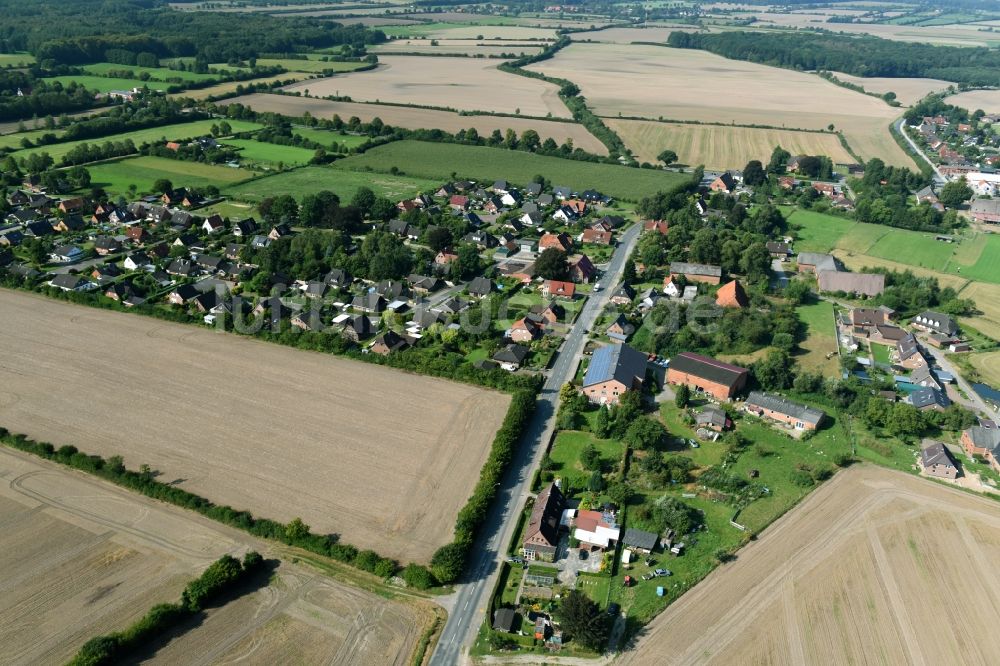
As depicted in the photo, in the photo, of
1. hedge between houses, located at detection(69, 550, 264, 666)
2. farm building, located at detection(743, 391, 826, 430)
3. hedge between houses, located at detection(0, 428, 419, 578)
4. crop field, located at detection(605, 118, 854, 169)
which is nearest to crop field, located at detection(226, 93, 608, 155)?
crop field, located at detection(605, 118, 854, 169)

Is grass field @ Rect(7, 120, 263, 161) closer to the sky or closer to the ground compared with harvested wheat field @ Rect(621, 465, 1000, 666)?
closer to the sky

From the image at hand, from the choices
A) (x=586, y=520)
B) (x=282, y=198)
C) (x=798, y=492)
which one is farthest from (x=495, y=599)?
(x=282, y=198)

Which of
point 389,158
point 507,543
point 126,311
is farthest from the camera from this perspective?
point 389,158

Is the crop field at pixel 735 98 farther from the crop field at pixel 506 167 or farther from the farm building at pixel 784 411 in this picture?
the farm building at pixel 784 411

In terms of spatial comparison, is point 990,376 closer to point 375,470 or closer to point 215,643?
point 375,470

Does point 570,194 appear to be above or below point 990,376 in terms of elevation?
above

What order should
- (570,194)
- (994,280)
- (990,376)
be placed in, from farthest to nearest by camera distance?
(570,194)
(994,280)
(990,376)

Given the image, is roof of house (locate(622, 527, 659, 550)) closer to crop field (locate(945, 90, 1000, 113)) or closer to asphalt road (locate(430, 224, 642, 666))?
asphalt road (locate(430, 224, 642, 666))

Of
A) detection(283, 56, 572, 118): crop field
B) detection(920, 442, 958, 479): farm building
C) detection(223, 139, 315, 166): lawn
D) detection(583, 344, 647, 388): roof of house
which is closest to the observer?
detection(920, 442, 958, 479): farm building
